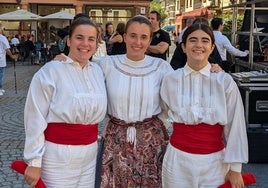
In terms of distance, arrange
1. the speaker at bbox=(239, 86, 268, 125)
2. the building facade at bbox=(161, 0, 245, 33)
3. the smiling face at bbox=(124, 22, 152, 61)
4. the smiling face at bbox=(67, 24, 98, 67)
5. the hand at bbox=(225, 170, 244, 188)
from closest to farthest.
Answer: the hand at bbox=(225, 170, 244, 188), the smiling face at bbox=(67, 24, 98, 67), the smiling face at bbox=(124, 22, 152, 61), the speaker at bbox=(239, 86, 268, 125), the building facade at bbox=(161, 0, 245, 33)

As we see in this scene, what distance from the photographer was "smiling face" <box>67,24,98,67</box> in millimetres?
2812

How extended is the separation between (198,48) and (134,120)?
2.24 feet

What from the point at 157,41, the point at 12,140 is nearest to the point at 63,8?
the point at 12,140

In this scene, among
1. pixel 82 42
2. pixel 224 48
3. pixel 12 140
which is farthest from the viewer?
pixel 224 48

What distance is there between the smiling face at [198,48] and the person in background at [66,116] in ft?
2.06

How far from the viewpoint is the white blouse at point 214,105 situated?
2693mm

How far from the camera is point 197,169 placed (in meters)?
2.71

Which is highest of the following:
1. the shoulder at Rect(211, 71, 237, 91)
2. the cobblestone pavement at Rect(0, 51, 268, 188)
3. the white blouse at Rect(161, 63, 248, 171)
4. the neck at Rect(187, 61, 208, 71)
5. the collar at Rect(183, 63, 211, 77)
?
the neck at Rect(187, 61, 208, 71)

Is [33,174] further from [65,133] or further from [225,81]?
[225,81]

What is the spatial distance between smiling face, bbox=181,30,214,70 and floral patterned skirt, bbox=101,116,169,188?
1.79ft

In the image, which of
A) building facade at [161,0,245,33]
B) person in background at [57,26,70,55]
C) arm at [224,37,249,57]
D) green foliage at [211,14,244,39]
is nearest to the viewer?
person in background at [57,26,70,55]

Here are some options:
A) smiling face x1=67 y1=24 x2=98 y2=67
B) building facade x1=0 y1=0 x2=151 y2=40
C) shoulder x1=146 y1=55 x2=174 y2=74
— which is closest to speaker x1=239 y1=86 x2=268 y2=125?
shoulder x1=146 y1=55 x2=174 y2=74

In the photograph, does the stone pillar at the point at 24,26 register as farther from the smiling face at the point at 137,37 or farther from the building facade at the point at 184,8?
the smiling face at the point at 137,37

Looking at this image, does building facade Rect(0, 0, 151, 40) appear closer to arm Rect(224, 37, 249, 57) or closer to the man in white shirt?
the man in white shirt
